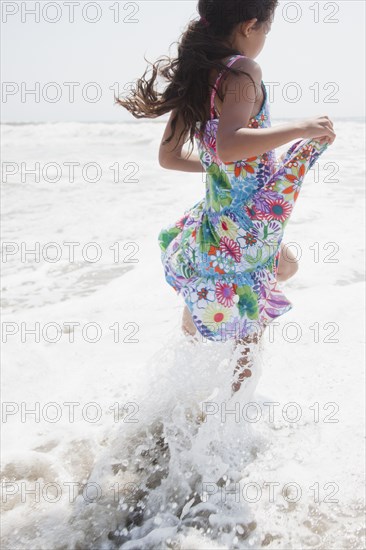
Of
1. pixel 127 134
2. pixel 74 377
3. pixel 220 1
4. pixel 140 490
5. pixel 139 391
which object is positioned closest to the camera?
pixel 220 1

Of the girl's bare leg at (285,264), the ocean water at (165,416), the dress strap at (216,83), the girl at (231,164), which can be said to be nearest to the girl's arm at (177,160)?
the girl at (231,164)

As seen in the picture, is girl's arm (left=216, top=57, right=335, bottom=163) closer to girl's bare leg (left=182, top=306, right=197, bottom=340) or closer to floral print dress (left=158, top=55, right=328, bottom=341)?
floral print dress (left=158, top=55, right=328, bottom=341)

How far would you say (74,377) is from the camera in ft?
9.71

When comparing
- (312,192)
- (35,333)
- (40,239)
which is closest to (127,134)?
(312,192)

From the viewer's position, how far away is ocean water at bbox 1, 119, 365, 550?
1.97 metres

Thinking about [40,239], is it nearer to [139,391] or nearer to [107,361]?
[107,361]

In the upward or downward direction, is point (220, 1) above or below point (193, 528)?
Answer: above

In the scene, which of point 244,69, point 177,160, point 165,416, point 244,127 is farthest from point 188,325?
point 244,69

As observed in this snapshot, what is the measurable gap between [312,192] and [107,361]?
192 inches

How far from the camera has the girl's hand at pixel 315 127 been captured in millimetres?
1736

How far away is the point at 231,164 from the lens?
1.94 metres

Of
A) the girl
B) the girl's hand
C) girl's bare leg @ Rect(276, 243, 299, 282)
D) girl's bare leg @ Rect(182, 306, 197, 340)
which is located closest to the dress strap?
the girl

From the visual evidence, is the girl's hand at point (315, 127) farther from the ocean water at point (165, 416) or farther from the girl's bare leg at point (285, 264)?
the ocean water at point (165, 416)

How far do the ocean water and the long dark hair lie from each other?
1.00 meters
